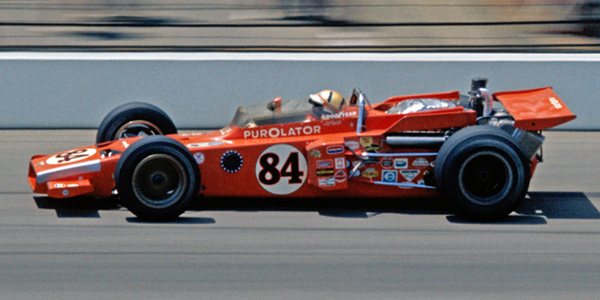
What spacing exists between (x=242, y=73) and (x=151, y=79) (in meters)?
1.07

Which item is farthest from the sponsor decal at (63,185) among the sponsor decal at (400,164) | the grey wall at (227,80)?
the grey wall at (227,80)

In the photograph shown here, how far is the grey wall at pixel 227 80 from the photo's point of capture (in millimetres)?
9617

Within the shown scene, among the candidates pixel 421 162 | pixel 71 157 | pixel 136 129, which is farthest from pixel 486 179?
pixel 71 157

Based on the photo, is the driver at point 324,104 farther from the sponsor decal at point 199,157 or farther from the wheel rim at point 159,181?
the wheel rim at point 159,181

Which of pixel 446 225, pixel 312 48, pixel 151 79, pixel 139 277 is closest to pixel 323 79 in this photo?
pixel 312 48

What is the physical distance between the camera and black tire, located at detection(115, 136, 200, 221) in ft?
19.4

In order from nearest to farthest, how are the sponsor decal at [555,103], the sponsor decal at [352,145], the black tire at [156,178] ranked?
the black tire at [156,178]
the sponsor decal at [352,145]
the sponsor decal at [555,103]

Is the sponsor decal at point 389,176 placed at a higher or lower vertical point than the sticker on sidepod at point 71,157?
lower

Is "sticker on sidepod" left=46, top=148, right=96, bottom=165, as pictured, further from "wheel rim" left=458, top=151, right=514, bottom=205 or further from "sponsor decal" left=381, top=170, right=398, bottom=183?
"wheel rim" left=458, top=151, right=514, bottom=205

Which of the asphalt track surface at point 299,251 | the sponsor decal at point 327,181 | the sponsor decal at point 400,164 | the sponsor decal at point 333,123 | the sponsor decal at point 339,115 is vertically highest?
the sponsor decal at point 339,115

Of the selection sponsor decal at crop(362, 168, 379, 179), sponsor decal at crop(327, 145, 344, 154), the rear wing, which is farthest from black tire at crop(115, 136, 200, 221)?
the rear wing

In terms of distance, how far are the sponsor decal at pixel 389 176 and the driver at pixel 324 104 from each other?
2.08 feet

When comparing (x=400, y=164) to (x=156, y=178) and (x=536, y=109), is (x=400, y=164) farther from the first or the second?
(x=156, y=178)

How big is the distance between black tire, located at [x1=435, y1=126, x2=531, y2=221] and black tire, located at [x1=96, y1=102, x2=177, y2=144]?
261 centimetres
